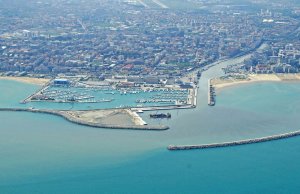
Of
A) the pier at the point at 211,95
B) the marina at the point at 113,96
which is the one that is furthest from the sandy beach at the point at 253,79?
the marina at the point at 113,96

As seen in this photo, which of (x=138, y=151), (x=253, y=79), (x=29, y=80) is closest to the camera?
(x=138, y=151)

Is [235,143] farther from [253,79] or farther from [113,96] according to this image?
[253,79]

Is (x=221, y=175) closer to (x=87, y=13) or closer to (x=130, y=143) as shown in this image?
(x=130, y=143)

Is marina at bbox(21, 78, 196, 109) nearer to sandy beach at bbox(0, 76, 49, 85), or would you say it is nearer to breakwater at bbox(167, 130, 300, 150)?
sandy beach at bbox(0, 76, 49, 85)

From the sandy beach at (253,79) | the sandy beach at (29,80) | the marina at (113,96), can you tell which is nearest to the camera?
the marina at (113,96)

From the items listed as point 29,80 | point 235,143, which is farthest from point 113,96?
point 235,143

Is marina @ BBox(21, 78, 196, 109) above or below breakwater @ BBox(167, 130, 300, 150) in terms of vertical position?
Answer: above

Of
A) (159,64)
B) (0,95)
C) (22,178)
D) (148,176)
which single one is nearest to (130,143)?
(148,176)

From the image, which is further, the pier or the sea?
the pier

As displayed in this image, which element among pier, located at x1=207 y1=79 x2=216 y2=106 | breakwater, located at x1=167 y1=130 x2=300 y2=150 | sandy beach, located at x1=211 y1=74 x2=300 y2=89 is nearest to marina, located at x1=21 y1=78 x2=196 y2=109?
pier, located at x1=207 y1=79 x2=216 y2=106

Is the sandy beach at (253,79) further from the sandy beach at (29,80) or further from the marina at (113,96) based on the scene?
the sandy beach at (29,80)
